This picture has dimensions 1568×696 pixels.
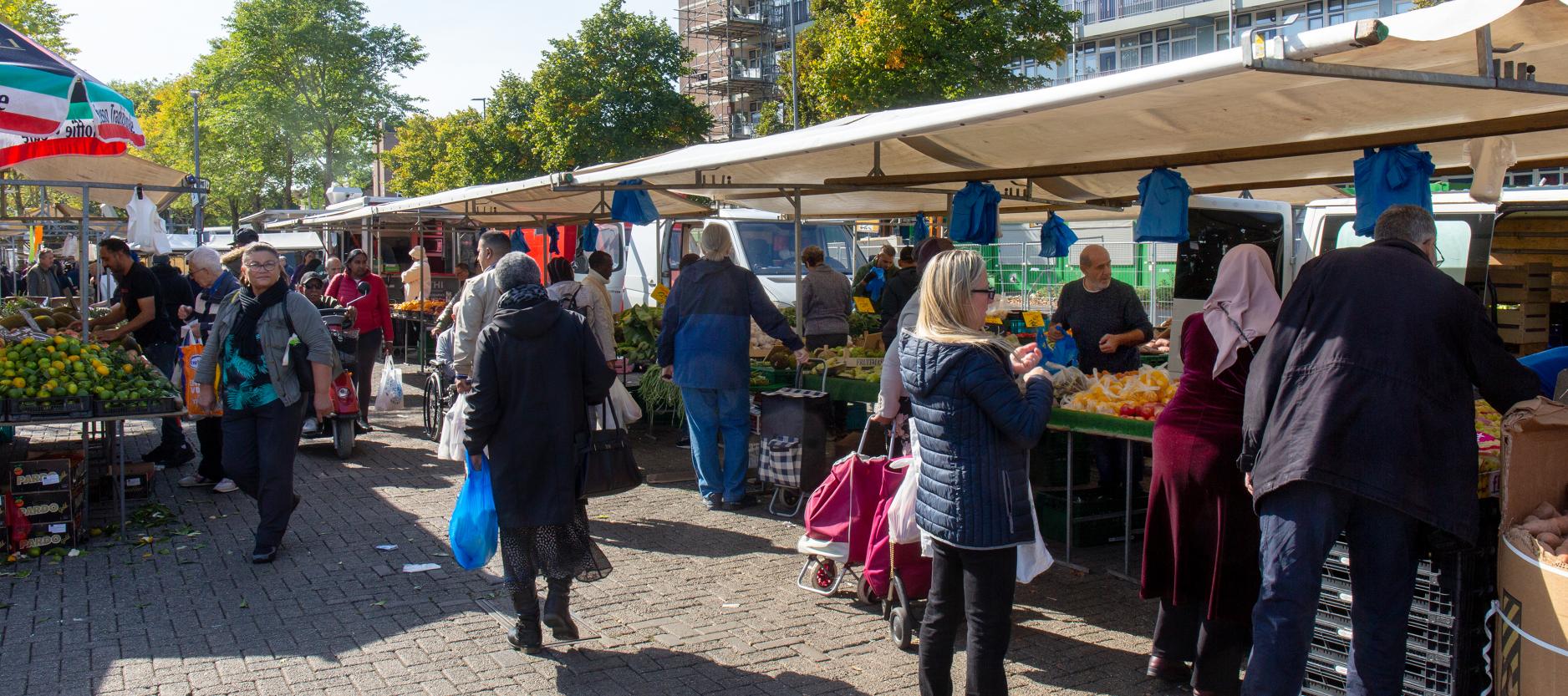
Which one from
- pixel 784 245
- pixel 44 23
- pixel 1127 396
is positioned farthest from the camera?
pixel 44 23

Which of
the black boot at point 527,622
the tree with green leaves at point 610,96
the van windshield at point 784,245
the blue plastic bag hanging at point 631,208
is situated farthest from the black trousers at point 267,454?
the tree with green leaves at point 610,96

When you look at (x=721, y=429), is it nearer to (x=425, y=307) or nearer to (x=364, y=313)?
(x=364, y=313)

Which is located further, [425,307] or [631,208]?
[425,307]

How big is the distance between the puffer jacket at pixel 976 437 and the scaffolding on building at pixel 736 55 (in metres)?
53.8

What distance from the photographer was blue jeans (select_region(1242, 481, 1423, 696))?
3504 mm

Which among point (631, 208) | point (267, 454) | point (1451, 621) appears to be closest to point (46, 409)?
point (267, 454)

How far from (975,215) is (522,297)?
4280mm

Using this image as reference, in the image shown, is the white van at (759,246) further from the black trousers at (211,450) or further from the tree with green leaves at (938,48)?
the tree with green leaves at (938,48)

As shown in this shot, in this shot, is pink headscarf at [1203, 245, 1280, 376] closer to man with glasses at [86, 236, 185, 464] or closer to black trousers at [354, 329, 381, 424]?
man with glasses at [86, 236, 185, 464]

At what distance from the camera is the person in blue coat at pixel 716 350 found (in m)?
7.61

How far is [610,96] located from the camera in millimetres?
39000

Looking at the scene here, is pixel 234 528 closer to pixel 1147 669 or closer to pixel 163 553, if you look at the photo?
pixel 163 553

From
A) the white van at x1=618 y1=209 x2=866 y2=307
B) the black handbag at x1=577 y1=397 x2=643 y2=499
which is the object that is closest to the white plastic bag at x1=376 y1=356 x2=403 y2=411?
the white van at x1=618 y1=209 x2=866 y2=307

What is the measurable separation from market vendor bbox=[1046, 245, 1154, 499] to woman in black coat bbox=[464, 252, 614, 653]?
3.97 metres
